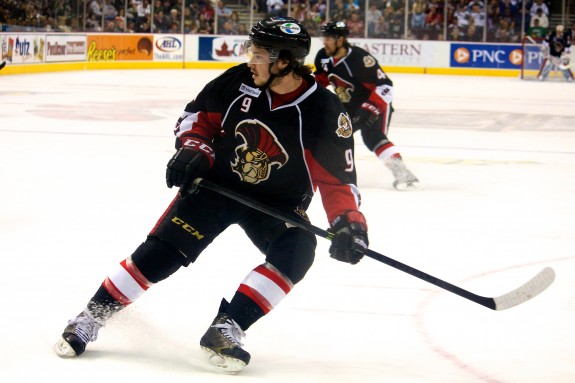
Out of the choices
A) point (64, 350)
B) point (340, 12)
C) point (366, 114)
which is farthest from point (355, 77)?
point (340, 12)

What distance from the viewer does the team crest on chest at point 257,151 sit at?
2967mm

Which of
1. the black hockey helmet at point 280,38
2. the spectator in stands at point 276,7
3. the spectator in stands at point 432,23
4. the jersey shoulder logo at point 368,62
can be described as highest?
the spectator in stands at point 276,7

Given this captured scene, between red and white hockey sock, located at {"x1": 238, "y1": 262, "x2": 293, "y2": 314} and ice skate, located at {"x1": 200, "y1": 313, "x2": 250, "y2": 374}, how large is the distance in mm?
95

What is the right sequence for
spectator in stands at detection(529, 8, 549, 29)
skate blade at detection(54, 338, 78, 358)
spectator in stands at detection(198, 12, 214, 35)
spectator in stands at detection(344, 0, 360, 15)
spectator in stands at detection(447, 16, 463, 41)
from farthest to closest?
1. spectator in stands at detection(198, 12, 214, 35)
2. spectator in stands at detection(447, 16, 463, 41)
3. spectator in stands at detection(344, 0, 360, 15)
4. spectator in stands at detection(529, 8, 549, 29)
5. skate blade at detection(54, 338, 78, 358)

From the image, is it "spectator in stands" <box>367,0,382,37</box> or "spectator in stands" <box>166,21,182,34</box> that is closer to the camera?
"spectator in stands" <box>367,0,382,37</box>

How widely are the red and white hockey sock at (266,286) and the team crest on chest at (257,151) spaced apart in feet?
0.91

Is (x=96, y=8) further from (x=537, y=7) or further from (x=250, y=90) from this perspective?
(x=250, y=90)

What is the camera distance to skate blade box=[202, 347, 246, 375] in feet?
9.34

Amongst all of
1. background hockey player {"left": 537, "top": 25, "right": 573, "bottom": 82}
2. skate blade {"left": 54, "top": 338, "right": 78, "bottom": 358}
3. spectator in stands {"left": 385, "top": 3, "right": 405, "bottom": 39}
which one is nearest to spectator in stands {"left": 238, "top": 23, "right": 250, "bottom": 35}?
spectator in stands {"left": 385, "top": 3, "right": 405, "bottom": 39}

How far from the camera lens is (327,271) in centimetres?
433

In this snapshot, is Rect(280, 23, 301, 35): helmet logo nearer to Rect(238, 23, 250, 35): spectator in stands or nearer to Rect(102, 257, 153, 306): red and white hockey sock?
Rect(102, 257, 153, 306): red and white hockey sock

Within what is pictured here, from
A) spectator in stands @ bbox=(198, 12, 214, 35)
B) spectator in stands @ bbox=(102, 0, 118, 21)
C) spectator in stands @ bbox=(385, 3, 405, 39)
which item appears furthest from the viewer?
spectator in stands @ bbox=(198, 12, 214, 35)

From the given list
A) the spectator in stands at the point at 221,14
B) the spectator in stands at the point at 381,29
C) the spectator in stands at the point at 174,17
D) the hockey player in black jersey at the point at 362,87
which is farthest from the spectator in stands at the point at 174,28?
the hockey player in black jersey at the point at 362,87

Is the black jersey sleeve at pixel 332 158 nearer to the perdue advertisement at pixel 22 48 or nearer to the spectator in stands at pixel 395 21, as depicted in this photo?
the perdue advertisement at pixel 22 48
